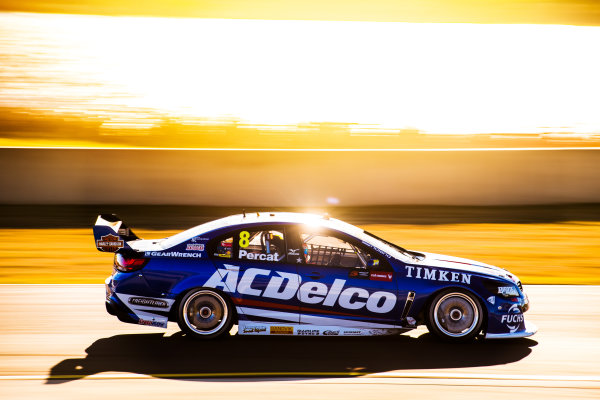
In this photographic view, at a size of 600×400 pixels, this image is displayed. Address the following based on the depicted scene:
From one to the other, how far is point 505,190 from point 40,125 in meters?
12.8

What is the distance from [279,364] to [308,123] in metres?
12.7

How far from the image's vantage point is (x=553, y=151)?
16609mm

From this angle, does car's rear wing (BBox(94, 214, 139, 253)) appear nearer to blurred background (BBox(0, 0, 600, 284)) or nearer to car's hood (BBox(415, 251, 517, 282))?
car's hood (BBox(415, 251, 517, 282))

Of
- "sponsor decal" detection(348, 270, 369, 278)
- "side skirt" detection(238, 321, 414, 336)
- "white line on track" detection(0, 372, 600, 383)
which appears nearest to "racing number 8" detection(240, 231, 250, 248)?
"side skirt" detection(238, 321, 414, 336)

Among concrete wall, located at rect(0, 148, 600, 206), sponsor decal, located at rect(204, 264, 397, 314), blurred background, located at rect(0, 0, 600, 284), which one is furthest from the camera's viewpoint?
concrete wall, located at rect(0, 148, 600, 206)

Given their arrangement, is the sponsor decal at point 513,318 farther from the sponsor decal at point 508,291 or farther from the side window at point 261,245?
the side window at point 261,245

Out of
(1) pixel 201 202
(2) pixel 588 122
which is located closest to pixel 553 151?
(2) pixel 588 122

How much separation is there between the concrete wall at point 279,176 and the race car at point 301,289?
873cm

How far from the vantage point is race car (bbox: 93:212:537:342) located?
24.0ft

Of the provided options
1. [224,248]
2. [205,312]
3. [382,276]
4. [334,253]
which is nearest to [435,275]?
[382,276]

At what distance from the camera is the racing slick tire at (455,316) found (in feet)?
24.2

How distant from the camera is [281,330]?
7.30 meters

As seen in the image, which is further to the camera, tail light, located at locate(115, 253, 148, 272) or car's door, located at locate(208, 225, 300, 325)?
tail light, located at locate(115, 253, 148, 272)

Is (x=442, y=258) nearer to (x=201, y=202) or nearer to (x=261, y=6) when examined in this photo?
(x=201, y=202)
